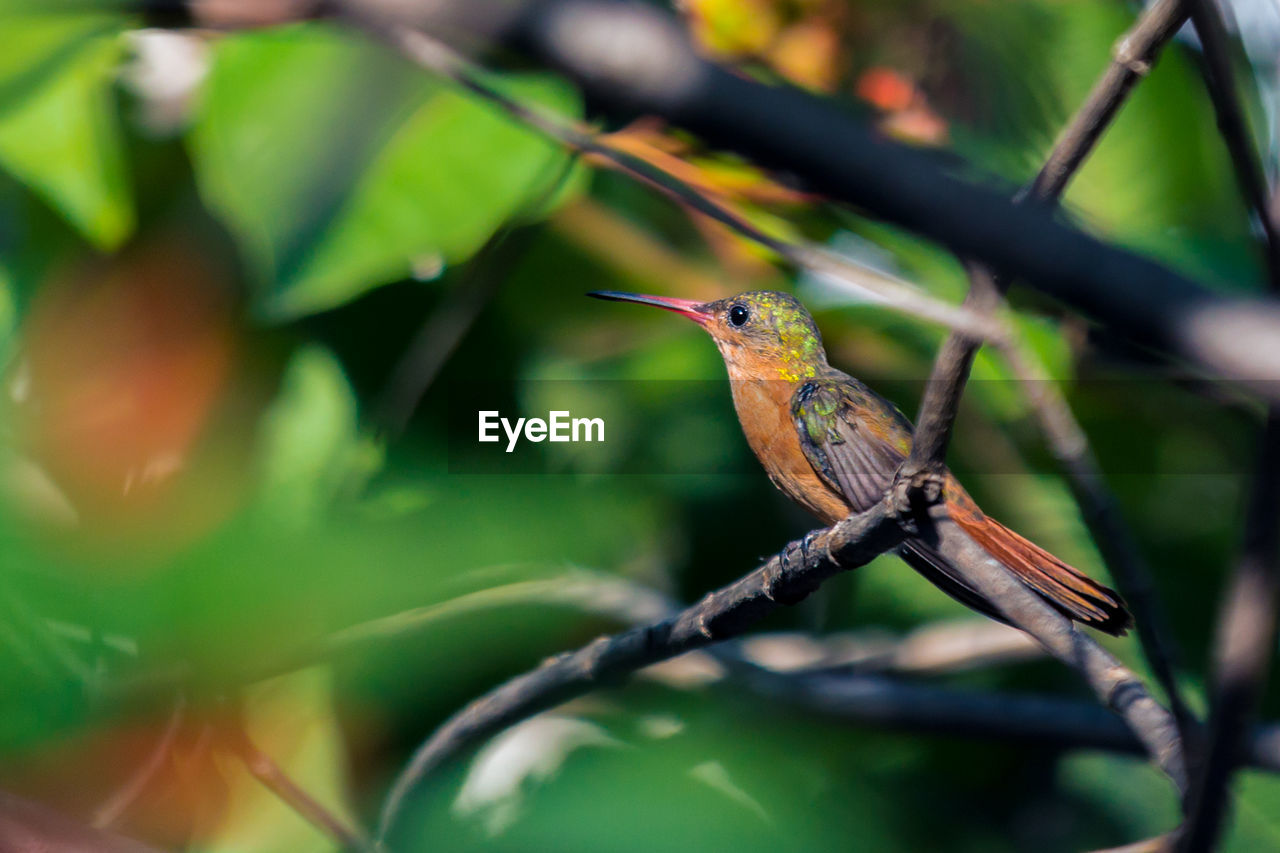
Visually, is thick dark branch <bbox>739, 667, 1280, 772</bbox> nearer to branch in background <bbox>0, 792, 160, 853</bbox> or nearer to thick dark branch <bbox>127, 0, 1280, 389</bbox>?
branch in background <bbox>0, 792, 160, 853</bbox>

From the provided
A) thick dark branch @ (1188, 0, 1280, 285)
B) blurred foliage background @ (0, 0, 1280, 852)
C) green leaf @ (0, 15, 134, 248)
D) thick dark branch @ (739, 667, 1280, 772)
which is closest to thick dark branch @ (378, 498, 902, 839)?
blurred foliage background @ (0, 0, 1280, 852)

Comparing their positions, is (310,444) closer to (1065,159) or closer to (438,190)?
(438,190)

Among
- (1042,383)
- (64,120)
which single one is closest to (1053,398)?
(1042,383)

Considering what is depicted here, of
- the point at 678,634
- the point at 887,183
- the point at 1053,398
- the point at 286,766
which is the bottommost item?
the point at 286,766

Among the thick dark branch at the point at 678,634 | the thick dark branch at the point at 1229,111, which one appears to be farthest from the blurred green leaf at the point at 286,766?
the thick dark branch at the point at 1229,111

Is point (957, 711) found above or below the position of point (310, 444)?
below
